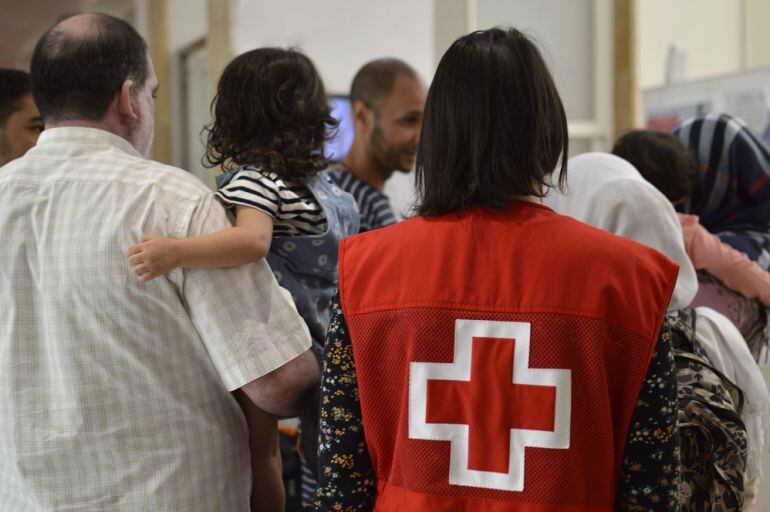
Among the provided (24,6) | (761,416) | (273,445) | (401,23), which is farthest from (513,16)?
(273,445)

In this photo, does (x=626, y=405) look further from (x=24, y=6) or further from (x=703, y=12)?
(x=703, y=12)

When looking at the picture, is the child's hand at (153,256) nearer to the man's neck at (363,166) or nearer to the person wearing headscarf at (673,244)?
the person wearing headscarf at (673,244)

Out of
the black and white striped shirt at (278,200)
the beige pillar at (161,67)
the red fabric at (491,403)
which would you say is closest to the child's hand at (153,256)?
the black and white striped shirt at (278,200)

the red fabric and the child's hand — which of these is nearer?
the red fabric

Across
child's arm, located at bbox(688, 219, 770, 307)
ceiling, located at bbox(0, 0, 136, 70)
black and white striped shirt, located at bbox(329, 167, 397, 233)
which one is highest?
ceiling, located at bbox(0, 0, 136, 70)

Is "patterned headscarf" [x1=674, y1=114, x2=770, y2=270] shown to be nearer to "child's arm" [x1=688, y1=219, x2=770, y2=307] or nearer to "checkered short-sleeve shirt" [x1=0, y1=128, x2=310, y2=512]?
"child's arm" [x1=688, y1=219, x2=770, y2=307]

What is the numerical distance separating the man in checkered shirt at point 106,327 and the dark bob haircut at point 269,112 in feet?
1.13

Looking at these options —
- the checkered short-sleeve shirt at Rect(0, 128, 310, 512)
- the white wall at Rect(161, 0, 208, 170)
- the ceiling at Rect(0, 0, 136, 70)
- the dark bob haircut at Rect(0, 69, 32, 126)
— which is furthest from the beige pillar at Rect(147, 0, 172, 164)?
the checkered short-sleeve shirt at Rect(0, 128, 310, 512)

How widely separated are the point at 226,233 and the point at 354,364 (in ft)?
1.28

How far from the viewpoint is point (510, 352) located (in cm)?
121

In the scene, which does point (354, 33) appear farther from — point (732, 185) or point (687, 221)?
point (687, 221)

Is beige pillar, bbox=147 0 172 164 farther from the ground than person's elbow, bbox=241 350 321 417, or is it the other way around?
beige pillar, bbox=147 0 172 164

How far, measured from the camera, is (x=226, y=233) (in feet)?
5.03

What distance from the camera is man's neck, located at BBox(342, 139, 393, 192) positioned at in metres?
2.79
